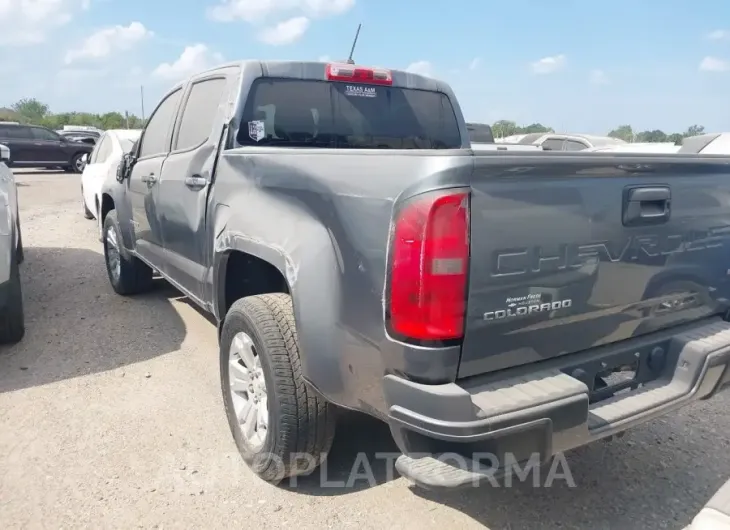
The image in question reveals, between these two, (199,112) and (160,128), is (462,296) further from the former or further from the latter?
(160,128)

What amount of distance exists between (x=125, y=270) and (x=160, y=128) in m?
1.65

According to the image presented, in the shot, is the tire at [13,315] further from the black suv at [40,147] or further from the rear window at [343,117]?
the black suv at [40,147]

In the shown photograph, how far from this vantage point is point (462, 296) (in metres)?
2.01

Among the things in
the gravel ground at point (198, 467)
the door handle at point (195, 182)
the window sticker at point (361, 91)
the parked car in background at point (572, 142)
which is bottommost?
the gravel ground at point (198, 467)

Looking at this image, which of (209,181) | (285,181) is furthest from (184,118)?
(285,181)

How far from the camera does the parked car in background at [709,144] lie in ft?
21.5

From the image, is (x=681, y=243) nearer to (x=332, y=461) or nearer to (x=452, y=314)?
(x=452, y=314)

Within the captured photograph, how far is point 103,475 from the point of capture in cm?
296

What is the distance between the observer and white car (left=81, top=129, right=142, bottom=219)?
851 centimetres

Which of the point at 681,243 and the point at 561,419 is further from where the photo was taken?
the point at 681,243

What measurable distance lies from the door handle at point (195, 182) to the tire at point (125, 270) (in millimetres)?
2110

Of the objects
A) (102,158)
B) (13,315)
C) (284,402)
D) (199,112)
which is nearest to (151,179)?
(199,112)

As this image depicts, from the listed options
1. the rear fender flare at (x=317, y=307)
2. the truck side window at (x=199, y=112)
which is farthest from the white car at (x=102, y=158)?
the rear fender flare at (x=317, y=307)

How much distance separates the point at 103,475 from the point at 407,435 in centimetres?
172
